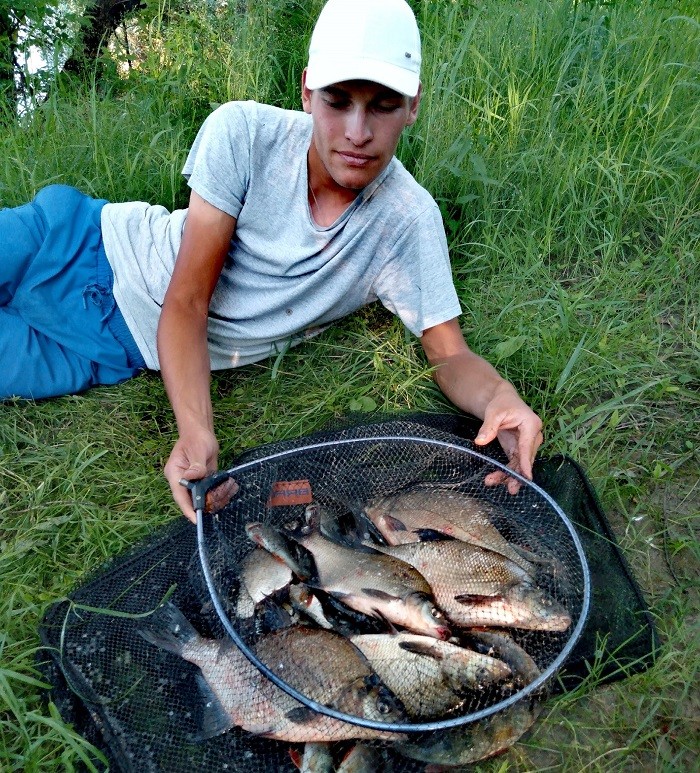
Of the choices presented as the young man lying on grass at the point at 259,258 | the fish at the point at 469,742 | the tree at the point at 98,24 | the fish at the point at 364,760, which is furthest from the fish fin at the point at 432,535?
the tree at the point at 98,24

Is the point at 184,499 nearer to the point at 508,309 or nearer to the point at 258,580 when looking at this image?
the point at 258,580

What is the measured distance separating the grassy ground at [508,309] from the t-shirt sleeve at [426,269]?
1.08 feet

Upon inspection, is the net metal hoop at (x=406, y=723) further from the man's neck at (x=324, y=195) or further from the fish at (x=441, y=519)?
the man's neck at (x=324, y=195)

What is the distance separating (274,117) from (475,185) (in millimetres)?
1396

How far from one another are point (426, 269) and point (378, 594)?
1151 millimetres

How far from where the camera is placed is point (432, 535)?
2260 mm

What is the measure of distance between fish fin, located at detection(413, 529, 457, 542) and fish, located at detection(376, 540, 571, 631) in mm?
40

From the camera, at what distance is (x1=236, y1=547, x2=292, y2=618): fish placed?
81.7 inches

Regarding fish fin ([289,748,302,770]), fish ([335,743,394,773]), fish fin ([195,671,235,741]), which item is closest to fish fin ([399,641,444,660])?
fish ([335,743,394,773])

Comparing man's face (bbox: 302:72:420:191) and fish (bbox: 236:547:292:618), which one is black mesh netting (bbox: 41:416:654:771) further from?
man's face (bbox: 302:72:420:191)

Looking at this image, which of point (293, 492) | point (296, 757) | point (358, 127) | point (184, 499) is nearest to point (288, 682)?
point (296, 757)

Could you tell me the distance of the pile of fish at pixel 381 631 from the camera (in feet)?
5.93

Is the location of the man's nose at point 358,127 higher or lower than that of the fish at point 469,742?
higher

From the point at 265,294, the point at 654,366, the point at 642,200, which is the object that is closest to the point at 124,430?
the point at 265,294
